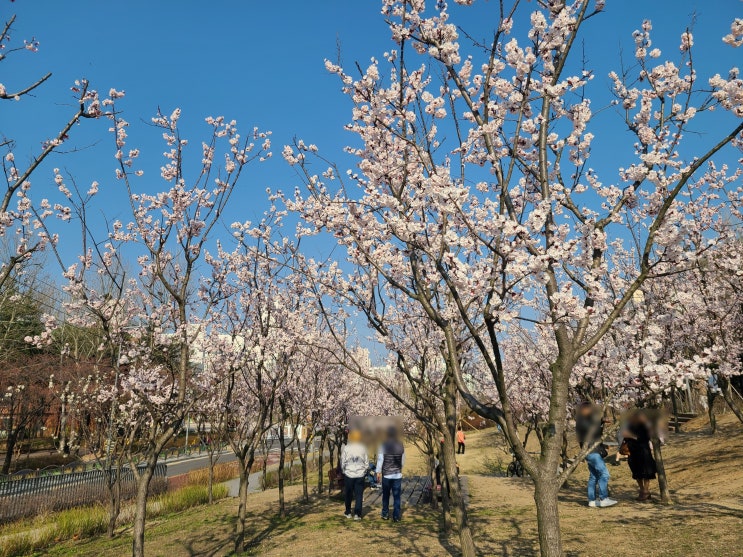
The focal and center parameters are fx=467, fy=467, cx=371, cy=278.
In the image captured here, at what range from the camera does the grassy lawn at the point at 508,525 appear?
597 centimetres

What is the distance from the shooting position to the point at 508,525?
25.3 feet

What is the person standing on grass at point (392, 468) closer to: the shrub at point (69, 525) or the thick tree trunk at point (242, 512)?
the thick tree trunk at point (242, 512)

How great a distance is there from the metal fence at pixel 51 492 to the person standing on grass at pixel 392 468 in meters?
6.82

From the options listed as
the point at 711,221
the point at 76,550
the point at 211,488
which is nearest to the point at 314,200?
the point at 711,221

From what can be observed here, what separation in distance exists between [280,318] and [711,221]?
27.7 ft

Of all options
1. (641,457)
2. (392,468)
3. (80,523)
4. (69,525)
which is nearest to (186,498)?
(80,523)

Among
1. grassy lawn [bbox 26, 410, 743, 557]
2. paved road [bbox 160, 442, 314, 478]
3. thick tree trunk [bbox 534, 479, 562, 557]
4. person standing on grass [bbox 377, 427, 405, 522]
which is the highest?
thick tree trunk [bbox 534, 479, 562, 557]

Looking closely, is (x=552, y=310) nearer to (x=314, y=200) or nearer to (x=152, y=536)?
(x=314, y=200)

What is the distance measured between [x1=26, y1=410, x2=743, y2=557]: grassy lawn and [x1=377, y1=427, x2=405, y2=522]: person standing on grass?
0.33 meters

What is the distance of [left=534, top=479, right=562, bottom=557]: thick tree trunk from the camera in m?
3.02

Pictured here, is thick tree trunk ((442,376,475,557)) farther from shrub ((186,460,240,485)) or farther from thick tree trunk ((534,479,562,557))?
shrub ((186,460,240,485))

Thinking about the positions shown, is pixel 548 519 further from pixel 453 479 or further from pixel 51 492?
pixel 51 492

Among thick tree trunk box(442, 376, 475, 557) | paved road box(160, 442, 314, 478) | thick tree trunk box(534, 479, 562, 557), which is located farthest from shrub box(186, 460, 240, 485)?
thick tree trunk box(534, 479, 562, 557)

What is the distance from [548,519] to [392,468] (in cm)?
634
